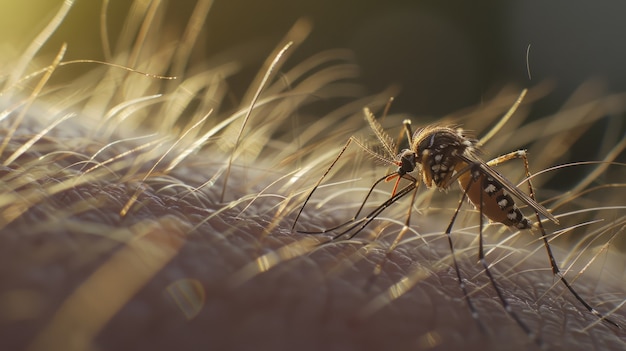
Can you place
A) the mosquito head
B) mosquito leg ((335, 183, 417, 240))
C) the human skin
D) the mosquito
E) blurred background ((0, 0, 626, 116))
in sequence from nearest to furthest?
the human skin → mosquito leg ((335, 183, 417, 240)) → the mosquito → the mosquito head → blurred background ((0, 0, 626, 116))

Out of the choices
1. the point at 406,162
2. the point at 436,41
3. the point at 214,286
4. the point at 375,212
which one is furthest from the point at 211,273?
the point at 436,41

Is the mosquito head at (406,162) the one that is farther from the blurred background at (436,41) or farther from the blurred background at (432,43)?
the blurred background at (436,41)

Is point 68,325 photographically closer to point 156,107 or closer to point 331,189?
point 331,189

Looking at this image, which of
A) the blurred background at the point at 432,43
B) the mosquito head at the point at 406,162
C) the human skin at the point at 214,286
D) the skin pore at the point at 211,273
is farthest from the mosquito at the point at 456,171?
the blurred background at the point at 432,43

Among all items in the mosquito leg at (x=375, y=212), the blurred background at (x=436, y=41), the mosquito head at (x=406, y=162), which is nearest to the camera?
the mosquito leg at (x=375, y=212)

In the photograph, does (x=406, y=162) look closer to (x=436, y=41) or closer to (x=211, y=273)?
(x=211, y=273)

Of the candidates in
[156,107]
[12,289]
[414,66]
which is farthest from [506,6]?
[12,289]

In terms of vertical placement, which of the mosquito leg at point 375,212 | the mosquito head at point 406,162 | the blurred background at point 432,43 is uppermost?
the blurred background at point 432,43

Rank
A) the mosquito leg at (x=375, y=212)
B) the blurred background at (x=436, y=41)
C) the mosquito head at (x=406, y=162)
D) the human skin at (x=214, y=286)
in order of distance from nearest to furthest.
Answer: the human skin at (x=214, y=286)
the mosquito leg at (x=375, y=212)
the mosquito head at (x=406, y=162)
the blurred background at (x=436, y=41)

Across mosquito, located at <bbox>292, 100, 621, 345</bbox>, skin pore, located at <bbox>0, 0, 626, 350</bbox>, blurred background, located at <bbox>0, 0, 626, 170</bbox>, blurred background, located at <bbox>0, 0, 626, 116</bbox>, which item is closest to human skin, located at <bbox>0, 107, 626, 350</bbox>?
skin pore, located at <bbox>0, 0, 626, 350</bbox>

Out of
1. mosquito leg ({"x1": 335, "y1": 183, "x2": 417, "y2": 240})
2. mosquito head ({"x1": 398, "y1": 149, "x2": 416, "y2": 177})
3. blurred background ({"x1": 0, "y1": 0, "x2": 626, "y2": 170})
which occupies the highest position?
blurred background ({"x1": 0, "y1": 0, "x2": 626, "y2": 170})

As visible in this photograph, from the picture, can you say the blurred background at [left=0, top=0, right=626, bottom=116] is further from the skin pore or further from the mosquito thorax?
the skin pore
